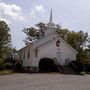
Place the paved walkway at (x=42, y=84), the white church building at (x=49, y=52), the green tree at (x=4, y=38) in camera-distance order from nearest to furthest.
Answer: the paved walkway at (x=42, y=84)
the white church building at (x=49, y=52)
the green tree at (x=4, y=38)

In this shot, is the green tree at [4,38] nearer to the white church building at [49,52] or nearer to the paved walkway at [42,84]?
the white church building at [49,52]

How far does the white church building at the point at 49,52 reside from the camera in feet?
139

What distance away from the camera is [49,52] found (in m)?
43.4

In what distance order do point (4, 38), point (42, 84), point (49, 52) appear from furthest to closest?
point (4, 38)
point (49, 52)
point (42, 84)

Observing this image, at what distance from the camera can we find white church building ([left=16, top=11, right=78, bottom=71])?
139 feet

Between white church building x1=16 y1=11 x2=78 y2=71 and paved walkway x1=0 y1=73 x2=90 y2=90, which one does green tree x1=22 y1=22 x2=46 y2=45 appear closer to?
white church building x1=16 y1=11 x2=78 y2=71

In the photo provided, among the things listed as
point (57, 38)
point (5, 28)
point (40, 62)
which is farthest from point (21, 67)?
point (5, 28)

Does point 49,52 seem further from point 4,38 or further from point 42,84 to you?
point 42,84

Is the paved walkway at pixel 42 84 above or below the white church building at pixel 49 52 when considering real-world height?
below

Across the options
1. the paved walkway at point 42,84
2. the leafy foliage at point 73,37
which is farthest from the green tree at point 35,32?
the paved walkway at point 42,84

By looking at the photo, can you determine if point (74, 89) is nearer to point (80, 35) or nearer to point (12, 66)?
point (12, 66)

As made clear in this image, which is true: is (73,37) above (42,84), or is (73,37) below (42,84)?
above

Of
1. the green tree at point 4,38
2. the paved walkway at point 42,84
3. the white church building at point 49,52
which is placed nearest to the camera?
the paved walkway at point 42,84

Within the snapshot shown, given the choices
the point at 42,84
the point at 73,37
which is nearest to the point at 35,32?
the point at 73,37
